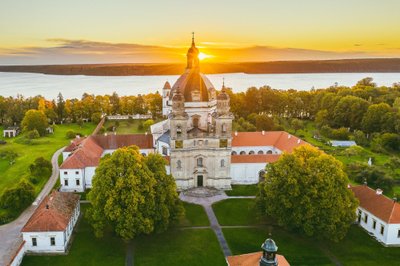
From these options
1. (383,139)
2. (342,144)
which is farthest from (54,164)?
(383,139)

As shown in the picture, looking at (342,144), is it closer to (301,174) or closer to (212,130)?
(212,130)

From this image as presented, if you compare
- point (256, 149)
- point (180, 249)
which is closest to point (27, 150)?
point (256, 149)

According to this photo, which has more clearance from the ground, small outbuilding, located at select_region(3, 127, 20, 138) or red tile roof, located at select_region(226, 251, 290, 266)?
small outbuilding, located at select_region(3, 127, 20, 138)

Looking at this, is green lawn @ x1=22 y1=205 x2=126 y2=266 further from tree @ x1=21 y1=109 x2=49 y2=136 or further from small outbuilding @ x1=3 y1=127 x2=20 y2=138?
small outbuilding @ x1=3 y1=127 x2=20 y2=138

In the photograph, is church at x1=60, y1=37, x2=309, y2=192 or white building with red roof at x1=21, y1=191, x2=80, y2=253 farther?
church at x1=60, y1=37, x2=309, y2=192

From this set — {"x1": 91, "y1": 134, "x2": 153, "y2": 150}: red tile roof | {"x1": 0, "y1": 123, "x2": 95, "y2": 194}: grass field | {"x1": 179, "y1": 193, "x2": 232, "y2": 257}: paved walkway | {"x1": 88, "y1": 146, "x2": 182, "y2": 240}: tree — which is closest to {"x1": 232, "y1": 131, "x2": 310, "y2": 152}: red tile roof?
{"x1": 179, "y1": 193, "x2": 232, "y2": 257}: paved walkway

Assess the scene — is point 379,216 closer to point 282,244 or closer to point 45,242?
point 282,244
